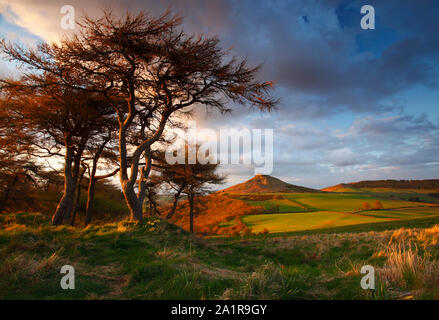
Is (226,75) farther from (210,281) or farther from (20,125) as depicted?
(20,125)

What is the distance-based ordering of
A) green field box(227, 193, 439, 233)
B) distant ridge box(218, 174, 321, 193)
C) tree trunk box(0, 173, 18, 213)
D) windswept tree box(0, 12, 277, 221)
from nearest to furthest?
windswept tree box(0, 12, 277, 221) < tree trunk box(0, 173, 18, 213) < green field box(227, 193, 439, 233) < distant ridge box(218, 174, 321, 193)

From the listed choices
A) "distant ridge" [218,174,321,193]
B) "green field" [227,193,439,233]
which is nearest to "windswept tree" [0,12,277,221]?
"green field" [227,193,439,233]

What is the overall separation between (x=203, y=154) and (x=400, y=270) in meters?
21.9

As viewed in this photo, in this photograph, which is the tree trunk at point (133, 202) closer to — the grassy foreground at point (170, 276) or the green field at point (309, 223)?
the grassy foreground at point (170, 276)

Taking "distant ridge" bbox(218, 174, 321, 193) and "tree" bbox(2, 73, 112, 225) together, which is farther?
"distant ridge" bbox(218, 174, 321, 193)

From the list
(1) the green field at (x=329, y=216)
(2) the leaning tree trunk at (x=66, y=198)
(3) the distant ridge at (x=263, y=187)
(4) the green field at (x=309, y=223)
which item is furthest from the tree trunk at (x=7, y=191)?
(3) the distant ridge at (x=263, y=187)

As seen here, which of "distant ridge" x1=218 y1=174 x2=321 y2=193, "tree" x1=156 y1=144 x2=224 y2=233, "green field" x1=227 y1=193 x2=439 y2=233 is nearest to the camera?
"tree" x1=156 y1=144 x2=224 y2=233

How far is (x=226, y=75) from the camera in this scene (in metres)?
10.6

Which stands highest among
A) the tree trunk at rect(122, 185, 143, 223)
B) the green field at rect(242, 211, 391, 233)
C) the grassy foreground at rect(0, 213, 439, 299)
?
the tree trunk at rect(122, 185, 143, 223)

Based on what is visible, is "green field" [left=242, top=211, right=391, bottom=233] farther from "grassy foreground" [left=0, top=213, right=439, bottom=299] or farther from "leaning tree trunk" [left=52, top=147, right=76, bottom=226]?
"grassy foreground" [left=0, top=213, right=439, bottom=299]

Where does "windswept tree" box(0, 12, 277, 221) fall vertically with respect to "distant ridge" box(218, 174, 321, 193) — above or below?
above

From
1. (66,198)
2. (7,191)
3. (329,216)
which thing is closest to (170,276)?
(66,198)

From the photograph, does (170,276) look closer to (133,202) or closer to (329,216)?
(133,202)

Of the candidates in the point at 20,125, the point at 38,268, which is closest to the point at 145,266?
the point at 38,268
